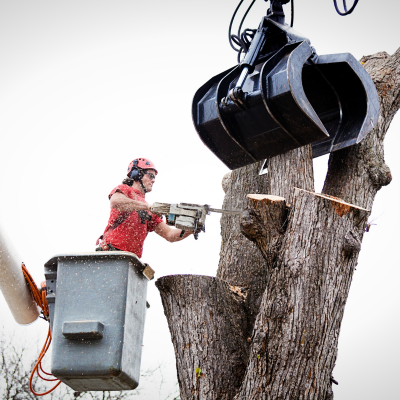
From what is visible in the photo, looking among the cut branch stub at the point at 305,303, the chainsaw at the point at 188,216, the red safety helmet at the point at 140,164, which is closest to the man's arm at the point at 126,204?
the chainsaw at the point at 188,216

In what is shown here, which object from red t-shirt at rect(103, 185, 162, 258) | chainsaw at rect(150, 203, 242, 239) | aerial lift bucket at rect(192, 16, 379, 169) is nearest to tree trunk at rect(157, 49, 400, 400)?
aerial lift bucket at rect(192, 16, 379, 169)

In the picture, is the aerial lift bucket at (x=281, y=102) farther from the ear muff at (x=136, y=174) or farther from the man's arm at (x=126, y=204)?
the ear muff at (x=136, y=174)

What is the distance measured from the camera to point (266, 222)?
294cm

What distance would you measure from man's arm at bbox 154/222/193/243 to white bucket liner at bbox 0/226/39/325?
1.38 meters

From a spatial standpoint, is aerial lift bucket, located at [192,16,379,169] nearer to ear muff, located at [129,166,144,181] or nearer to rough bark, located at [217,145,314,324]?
rough bark, located at [217,145,314,324]

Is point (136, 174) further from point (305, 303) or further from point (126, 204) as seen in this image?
point (305, 303)

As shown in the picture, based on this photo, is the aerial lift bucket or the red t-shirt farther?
the red t-shirt

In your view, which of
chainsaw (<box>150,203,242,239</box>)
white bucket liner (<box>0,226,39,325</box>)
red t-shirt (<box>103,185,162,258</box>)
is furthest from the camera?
red t-shirt (<box>103,185,162,258</box>)

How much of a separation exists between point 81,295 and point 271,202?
140 centimetres

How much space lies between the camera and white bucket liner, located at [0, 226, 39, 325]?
10.5ft

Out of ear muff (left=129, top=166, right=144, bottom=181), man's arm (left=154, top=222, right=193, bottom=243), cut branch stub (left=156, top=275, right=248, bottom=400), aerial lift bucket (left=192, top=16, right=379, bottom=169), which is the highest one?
aerial lift bucket (left=192, top=16, right=379, bottom=169)

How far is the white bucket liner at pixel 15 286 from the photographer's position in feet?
10.5

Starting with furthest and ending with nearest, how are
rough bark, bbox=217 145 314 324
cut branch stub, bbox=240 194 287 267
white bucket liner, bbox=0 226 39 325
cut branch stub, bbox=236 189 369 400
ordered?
rough bark, bbox=217 145 314 324 < white bucket liner, bbox=0 226 39 325 < cut branch stub, bbox=240 194 287 267 < cut branch stub, bbox=236 189 369 400

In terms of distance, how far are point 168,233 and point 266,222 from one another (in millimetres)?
1651
